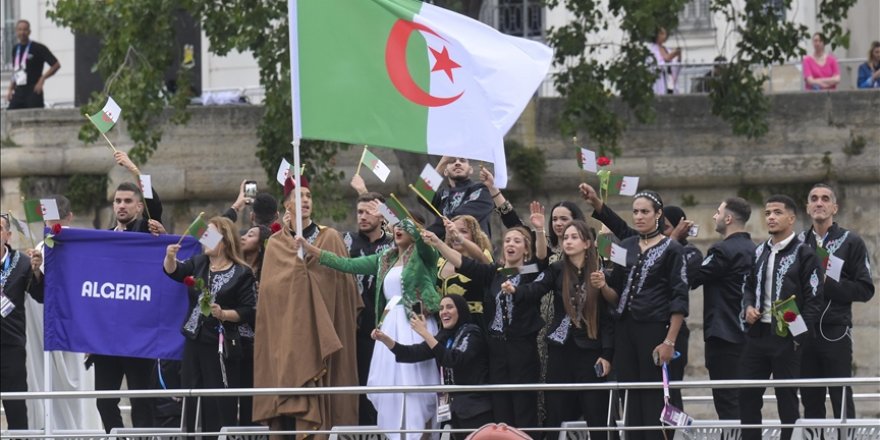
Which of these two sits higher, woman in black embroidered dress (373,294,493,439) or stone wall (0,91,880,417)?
stone wall (0,91,880,417)

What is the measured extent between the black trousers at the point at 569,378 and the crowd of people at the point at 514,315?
0.5 inches

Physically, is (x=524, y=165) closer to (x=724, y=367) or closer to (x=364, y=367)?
(x=364, y=367)

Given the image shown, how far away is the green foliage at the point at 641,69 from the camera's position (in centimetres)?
2059

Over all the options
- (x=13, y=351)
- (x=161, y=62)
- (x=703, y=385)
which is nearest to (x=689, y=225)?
(x=703, y=385)

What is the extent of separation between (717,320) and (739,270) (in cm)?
37

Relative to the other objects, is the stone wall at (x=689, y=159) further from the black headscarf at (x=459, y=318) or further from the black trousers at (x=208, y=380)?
the black headscarf at (x=459, y=318)

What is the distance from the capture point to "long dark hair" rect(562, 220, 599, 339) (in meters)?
14.3

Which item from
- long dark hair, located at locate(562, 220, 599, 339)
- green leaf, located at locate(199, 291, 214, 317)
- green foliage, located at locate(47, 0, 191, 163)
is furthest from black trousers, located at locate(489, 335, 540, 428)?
green foliage, located at locate(47, 0, 191, 163)

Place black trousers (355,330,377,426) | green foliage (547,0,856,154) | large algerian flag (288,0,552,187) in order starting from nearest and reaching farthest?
large algerian flag (288,0,552,187) < black trousers (355,330,377,426) < green foliage (547,0,856,154)

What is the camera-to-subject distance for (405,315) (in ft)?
47.4

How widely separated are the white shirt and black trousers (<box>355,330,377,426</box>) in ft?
9.02

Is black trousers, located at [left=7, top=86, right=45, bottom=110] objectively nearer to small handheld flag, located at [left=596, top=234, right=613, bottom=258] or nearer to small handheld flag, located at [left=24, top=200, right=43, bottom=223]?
small handheld flag, located at [left=24, top=200, right=43, bottom=223]

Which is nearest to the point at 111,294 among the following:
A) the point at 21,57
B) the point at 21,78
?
the point at 21,78

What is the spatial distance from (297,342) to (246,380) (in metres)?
0.66
